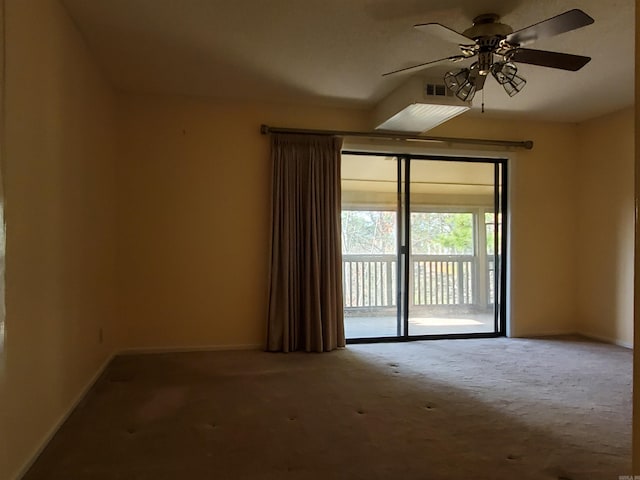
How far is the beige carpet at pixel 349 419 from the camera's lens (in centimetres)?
211

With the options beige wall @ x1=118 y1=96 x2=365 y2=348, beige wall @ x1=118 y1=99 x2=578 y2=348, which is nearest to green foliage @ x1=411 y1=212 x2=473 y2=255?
beige wall @ x1=118 y1=99 x2=578 y2=348

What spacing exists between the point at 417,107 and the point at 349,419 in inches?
102

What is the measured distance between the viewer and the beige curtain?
13.8 ft

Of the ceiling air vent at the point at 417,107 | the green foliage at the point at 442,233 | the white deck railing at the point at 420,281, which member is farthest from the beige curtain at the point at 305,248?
the green foliage at the point at 442,233

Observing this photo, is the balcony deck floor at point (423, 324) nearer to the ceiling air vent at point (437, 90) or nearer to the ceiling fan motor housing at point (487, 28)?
the ceiling air vent at point (437, 90)

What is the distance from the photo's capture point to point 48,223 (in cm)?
235

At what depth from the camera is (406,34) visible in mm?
2900

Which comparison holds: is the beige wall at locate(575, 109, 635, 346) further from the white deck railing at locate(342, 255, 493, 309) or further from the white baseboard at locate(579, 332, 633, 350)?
the white deck railing at locate(342, 255, 493, 309)

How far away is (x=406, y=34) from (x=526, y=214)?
3.00 metres

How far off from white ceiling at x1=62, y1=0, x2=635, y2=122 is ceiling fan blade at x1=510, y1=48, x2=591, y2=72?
265 mm

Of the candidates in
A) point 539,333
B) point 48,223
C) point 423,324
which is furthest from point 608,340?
point 48,223

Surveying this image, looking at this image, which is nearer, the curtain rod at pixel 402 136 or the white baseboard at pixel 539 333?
the curtain rod at pixel 402 136

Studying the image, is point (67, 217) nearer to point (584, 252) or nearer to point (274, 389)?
point (274, 389)

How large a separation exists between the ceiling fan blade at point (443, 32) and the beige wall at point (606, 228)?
298 centimetres
